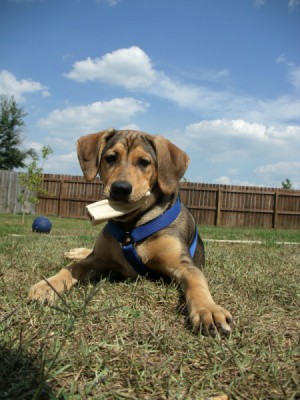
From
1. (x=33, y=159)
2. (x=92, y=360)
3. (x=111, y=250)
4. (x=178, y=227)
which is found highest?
(x=33, y=159)

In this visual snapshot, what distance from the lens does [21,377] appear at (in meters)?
1.74

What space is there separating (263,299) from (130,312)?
1222mm

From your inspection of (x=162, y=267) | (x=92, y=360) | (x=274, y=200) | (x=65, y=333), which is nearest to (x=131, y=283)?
(x=162, y=267)

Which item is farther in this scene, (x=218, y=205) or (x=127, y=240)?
(x=218, y=205)

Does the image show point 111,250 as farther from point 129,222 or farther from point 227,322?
point 227,322

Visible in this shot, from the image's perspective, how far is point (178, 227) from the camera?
3.98m

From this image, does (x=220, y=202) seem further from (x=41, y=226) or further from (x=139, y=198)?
(x=139, y=198)

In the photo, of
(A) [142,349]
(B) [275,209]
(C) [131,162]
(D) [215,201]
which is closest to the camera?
(A) [142,349]

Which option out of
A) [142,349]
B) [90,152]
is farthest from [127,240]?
[142,349]

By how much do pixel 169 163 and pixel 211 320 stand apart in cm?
203

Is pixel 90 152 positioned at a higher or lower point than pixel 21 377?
higher

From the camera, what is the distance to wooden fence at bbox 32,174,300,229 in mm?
24938

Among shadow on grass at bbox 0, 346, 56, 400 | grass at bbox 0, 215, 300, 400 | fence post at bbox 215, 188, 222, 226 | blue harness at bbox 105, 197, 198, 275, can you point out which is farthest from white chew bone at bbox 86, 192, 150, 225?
fence post at bbox 215, 188, 222, 226

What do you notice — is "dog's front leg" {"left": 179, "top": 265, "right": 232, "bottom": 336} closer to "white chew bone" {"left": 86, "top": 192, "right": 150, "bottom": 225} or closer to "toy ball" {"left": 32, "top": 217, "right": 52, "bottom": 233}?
"white chew bone" {"left": 86, "top": 192, "right": 150, "bottom": 225}
